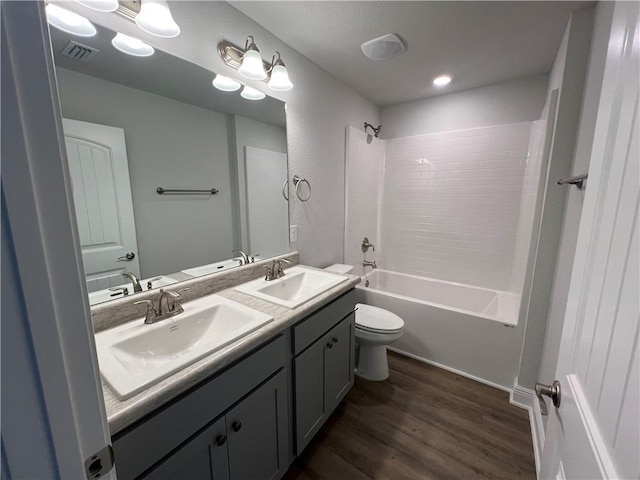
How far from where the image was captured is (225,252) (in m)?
1.57

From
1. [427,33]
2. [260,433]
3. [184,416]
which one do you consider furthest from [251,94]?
[260,433]

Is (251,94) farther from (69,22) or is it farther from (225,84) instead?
(69,22)

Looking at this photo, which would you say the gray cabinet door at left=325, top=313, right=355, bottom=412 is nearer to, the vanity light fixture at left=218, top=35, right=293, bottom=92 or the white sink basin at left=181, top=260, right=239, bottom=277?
the white sink basin at left=181, top=260, right=239, bottom=277

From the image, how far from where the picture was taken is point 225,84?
4.81ft

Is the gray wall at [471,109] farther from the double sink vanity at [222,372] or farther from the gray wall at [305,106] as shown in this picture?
the double sink vanity at [222,372]

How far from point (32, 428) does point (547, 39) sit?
2.75 meters

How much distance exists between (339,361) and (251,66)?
178cm

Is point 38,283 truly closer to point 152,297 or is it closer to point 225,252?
point 152,297

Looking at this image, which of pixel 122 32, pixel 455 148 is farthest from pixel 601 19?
pixel 122 32

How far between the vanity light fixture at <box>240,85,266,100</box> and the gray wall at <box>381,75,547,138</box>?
1.84 m

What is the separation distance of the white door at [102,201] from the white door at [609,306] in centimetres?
152

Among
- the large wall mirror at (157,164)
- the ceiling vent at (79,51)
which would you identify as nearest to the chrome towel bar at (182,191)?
the large wall mirror at (157,164)

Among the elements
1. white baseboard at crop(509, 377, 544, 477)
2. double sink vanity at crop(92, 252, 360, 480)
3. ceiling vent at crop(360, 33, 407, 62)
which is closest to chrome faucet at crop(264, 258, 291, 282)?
double sink vanity at crop(92, 252, 360, 480)

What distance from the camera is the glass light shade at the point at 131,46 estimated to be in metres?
1.08
